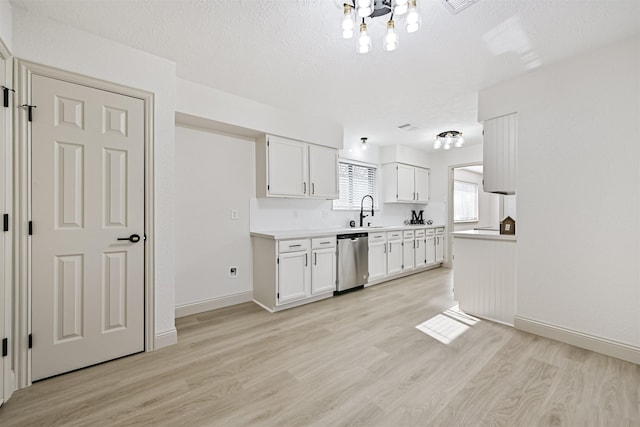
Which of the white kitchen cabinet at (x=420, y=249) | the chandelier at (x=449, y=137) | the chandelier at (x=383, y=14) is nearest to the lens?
the chandelier at (x=383, y=14)

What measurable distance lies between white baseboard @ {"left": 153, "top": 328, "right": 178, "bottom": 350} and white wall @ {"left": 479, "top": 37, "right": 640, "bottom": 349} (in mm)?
3264

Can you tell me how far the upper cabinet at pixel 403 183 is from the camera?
5.29 meters

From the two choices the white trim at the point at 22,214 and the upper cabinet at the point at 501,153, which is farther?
the upper cabinet at the point at 501,153

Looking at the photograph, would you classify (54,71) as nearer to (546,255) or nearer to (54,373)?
(54,373)

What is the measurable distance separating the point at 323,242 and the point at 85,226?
2.39 m

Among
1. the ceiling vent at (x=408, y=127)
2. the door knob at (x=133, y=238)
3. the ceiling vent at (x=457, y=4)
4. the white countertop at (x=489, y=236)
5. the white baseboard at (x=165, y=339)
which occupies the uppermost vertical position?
the ceiling vent at (x=408, y=127)

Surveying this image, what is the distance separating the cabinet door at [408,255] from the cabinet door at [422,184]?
121cm

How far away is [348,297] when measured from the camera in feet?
12.3

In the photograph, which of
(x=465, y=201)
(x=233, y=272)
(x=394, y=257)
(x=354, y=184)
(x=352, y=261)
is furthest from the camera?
(x=465, y=201)

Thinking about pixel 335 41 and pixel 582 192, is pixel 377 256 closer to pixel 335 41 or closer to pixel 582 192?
pixel 582 192

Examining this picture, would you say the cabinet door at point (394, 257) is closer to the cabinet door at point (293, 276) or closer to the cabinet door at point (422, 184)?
the cabinet door at point (422, 184)

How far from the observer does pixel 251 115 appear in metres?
3.28

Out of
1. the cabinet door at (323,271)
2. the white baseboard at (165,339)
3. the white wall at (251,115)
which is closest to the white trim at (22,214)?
the white baseboard at (165,339)

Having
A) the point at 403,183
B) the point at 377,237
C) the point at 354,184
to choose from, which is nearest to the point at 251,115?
the point at 354,184
